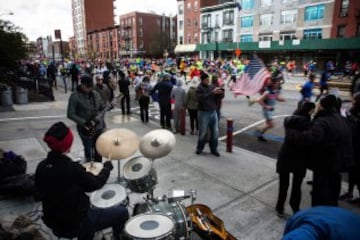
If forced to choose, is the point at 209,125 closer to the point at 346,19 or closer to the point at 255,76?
the point at 255,76

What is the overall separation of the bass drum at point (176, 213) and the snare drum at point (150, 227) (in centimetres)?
A: 12

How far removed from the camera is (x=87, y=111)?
5.26m

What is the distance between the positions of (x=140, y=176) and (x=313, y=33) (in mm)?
38982

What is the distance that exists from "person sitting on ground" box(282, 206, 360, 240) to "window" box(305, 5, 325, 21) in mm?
39863

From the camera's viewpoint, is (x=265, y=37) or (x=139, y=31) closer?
(x=265, y=37)

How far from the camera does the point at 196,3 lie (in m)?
55.6

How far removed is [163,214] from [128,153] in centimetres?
104

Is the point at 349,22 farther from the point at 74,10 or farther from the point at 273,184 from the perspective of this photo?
the point at 74,10

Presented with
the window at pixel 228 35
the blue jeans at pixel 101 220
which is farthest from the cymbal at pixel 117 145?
the window at pixel 228 35

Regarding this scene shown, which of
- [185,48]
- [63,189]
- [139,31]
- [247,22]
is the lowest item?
[63,189]

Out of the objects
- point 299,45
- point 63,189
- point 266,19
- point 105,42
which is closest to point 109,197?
point 63,189

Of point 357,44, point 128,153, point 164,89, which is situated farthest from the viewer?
point 357,44

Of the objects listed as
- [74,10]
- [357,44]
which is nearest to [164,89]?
[357,44]

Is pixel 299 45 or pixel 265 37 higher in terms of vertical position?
pixel 265 37
